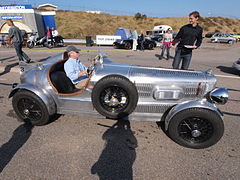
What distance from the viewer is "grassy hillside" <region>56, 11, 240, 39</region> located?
35525mm

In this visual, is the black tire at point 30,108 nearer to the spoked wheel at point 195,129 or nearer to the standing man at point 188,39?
the spoked wheel at point 195,129

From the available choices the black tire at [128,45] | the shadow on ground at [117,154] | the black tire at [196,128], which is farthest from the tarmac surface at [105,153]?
the black tire at [128,45]

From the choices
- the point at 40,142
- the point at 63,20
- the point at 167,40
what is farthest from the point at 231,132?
the point at 63,20

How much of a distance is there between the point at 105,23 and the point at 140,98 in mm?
42403

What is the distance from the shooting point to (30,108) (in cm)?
271

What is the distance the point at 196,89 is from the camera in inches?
91.5

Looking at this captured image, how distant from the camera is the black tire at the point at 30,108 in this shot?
2.58m

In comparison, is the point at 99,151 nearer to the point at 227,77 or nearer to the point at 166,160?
the point at 166,160

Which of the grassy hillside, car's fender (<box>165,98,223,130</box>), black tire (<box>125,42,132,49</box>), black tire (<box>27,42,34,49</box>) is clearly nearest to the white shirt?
black tire (<box>125,42,132,49</box>)

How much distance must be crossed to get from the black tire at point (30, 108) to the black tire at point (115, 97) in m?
0.90

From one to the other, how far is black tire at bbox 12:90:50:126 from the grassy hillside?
27992 millimetres

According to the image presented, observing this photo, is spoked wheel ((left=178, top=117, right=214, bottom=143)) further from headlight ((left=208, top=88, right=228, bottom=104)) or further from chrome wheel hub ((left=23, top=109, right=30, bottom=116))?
chrome wheel hub ((left=23, top=109, right=30, bottom=116))

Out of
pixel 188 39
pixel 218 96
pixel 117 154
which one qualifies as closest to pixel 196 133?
pixel 218 96

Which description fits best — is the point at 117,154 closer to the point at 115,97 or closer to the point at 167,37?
the point at 115,97
